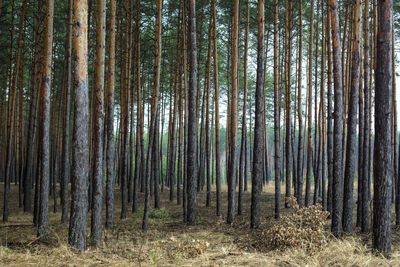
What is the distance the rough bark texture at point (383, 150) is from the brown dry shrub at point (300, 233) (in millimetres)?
1090

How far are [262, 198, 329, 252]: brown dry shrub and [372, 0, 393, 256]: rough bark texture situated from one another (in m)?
1.09

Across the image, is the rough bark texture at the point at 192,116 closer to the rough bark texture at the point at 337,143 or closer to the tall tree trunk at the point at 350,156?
the rough bark texture at the point at 337,143

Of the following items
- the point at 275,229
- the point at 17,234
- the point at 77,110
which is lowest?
the point at 17,234

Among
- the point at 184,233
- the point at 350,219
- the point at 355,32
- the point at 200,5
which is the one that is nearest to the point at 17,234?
the point at 184,233

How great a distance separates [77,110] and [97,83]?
1.56 m

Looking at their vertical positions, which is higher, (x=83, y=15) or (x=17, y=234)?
(x=83, y=15)

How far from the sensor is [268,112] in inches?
1612

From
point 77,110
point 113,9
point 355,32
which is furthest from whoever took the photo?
point 113,9

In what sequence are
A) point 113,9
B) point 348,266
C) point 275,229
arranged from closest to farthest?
point 348,266 < point 275,229 < point 113,9

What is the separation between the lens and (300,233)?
26.1 ft

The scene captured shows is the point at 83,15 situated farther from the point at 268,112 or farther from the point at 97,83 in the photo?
the point at 268,112

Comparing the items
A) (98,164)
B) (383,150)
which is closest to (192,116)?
(98,164)

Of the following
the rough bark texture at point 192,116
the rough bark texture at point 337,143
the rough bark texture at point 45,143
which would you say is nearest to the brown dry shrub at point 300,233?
the rough bark texture at point 337,143

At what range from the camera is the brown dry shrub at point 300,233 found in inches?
308
